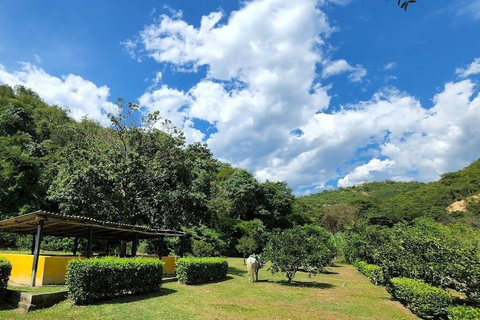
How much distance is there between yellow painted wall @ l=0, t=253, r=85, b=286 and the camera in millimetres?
11828

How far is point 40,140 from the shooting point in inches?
1592

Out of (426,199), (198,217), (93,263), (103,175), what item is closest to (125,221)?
(103,175)

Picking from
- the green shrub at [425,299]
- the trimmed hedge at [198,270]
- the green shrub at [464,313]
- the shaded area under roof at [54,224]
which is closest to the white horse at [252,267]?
the trimmed hedge at [198,270]

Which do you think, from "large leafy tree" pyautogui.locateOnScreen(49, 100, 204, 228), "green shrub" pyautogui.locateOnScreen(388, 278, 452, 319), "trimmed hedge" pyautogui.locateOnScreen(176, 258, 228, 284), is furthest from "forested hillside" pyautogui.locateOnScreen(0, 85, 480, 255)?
"green shrub" pyautogui.locateOnScreen(388, 278, 452, 319)

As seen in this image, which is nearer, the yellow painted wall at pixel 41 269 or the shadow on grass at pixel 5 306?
the shadow on grass at pixel 5 306

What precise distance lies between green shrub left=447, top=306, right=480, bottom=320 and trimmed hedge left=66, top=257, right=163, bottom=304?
988 centimetres

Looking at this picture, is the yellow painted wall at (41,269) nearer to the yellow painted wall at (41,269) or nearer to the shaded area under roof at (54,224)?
the yellow painted wall at (41,269)

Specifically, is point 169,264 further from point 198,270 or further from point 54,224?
point 54,224

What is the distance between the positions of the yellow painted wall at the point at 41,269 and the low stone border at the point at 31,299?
2.21 metres

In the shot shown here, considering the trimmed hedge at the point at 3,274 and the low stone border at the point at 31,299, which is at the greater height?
the trimmed hedge at the point at 3,274

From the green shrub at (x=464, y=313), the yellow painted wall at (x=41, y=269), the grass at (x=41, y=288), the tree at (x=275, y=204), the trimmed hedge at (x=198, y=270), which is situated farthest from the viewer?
the tree at (x=275, y=204)

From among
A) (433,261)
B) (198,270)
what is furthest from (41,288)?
(433,261)

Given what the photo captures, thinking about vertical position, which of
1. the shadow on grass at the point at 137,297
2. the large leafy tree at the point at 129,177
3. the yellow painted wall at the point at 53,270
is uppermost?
the large leafy tree at the point at 129,177

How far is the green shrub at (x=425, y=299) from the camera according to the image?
10375 millimetres
